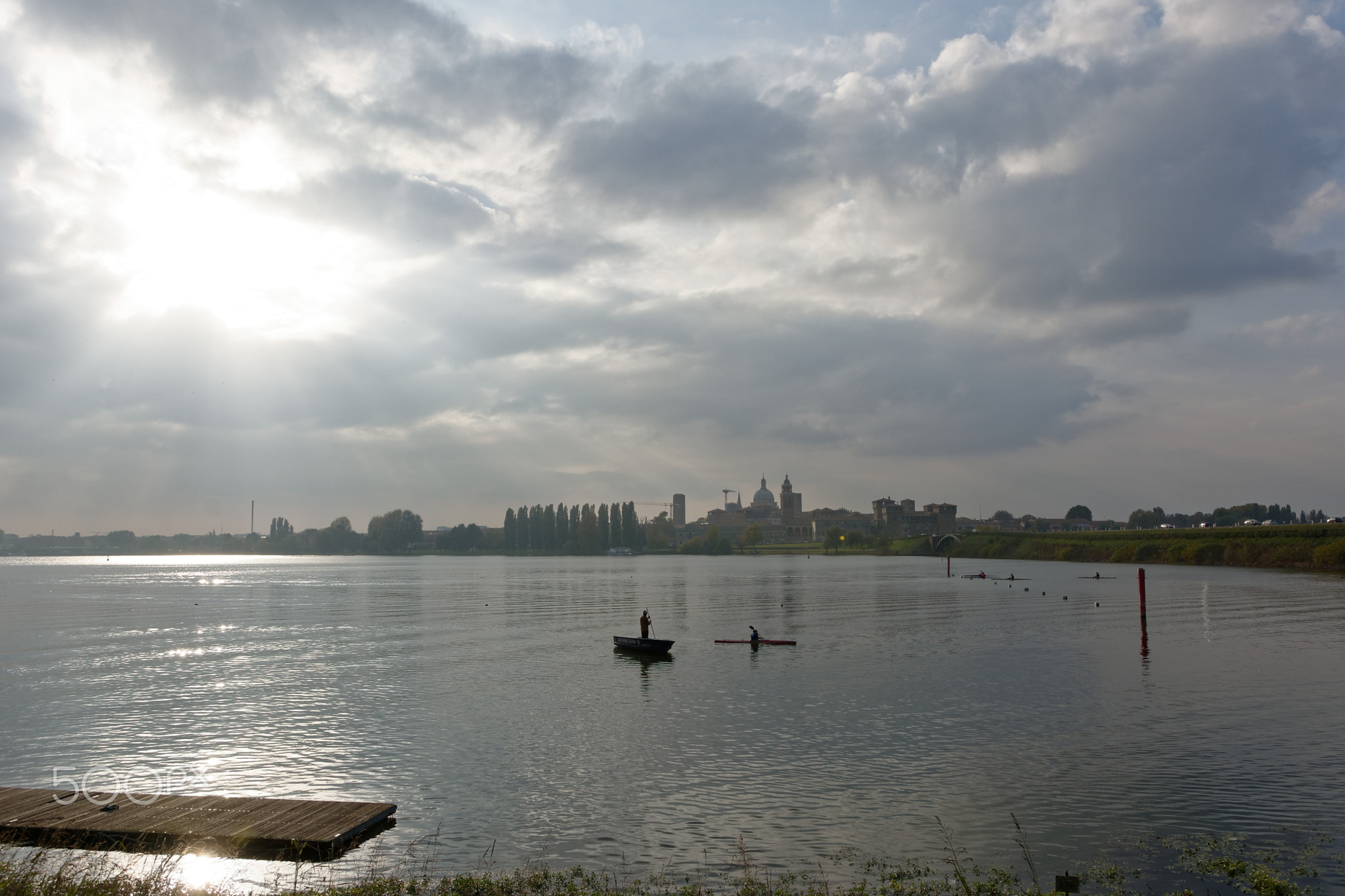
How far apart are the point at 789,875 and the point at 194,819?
49.9ft

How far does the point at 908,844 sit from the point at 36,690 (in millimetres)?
47332

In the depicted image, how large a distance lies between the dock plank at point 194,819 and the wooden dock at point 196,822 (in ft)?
0.06

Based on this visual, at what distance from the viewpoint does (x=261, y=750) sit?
32656 mm

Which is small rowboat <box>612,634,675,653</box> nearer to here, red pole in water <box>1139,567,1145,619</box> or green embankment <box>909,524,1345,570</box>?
→ red pole in water <box>1139,567,1145,619</box>

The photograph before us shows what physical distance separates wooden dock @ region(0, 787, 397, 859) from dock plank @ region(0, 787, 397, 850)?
2cm

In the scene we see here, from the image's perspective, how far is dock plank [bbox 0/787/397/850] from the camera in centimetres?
2097

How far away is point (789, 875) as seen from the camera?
19328 millimetres

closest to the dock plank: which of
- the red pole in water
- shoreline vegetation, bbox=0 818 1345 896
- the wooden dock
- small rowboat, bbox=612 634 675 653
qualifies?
the wooden dock

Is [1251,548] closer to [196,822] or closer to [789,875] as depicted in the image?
[789,875]

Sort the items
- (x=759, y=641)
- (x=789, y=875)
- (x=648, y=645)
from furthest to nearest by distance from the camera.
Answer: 1. (x=759, y=641)
2. (x=648, y=645)
3. (x=789, y=875)

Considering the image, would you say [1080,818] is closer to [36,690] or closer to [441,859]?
[441,859]

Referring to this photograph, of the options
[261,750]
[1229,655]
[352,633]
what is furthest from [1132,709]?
[352,633]

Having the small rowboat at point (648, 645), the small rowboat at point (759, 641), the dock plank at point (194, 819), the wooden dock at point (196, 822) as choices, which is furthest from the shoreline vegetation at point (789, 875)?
the small rowboat at point (759, 641)

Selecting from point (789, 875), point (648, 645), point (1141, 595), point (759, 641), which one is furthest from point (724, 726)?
point (1141, 595)
